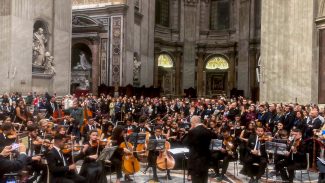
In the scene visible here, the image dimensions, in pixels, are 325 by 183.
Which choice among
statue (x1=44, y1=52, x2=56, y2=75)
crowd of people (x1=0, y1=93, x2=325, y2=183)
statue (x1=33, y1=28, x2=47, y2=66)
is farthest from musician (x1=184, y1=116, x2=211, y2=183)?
statue (x1=44, y1=52, x2=56, y2=75)

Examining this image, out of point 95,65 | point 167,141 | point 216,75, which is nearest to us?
point 167,141

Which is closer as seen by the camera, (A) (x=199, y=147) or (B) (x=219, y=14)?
(A) (x=199, y=147)

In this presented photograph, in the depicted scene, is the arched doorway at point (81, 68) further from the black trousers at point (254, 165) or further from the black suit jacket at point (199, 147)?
the black suit jacket at point (199, 147)

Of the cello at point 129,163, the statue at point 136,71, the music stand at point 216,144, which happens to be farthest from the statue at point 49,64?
the music stand at point 216,144

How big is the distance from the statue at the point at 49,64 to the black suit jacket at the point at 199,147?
55.0 feet

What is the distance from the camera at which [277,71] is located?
23.4 metres

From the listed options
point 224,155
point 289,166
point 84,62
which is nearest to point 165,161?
point 224,155

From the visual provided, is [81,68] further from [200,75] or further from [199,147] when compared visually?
[199,147]

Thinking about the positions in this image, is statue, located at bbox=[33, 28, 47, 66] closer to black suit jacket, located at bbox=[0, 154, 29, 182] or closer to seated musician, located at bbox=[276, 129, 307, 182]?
seated musician, located at bbox=[276, 129, 307, 182]

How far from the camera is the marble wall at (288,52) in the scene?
21.4 m

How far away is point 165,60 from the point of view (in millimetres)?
42938

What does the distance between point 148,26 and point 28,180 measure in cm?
2964

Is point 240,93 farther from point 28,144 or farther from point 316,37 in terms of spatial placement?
point 28,144

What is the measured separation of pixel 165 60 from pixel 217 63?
5.27m
